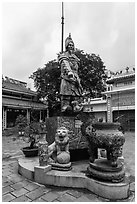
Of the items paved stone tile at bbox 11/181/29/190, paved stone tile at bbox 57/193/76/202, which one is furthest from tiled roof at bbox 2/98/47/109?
paved stone tile at bbox 57/193/76/202

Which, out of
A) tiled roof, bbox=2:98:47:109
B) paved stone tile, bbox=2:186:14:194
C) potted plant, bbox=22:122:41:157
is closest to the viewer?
paved stone tile, bbox=2:186:14:194

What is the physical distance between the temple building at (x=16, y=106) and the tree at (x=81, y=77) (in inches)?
106

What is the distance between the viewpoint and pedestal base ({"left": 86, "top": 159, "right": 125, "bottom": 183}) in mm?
3041

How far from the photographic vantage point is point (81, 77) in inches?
698

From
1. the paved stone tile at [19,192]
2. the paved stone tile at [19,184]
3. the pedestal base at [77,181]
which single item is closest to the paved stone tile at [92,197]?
the pedestal base at [77,181]

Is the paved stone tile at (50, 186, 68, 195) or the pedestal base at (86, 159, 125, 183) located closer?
the pedestal base at (86, 159, 125, 183)

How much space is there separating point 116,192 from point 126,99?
16235 mm

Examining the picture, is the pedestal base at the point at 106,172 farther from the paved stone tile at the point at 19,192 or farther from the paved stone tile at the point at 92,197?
the paved stone tile at the point at 19,192

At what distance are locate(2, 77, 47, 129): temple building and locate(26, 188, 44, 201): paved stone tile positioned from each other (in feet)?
47.9

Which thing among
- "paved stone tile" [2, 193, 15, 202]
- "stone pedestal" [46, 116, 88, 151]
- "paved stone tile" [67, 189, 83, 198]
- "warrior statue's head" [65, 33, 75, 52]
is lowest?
"paved stone tile" [2, 193, 15, 202]

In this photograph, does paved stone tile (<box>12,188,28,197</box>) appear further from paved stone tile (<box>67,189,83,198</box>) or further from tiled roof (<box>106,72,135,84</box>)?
tiled roof (<box>106,72,135,84</box>)

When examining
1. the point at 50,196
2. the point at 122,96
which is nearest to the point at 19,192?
the point at 50,196

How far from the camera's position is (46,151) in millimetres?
3715

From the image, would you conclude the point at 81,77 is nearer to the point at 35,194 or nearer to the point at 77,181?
the point at 77,181
